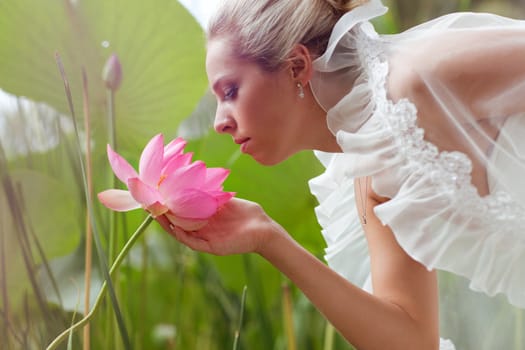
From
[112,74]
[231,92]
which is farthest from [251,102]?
[112,74]

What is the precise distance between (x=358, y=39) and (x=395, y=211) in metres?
0.17

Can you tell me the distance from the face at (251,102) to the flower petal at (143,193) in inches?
6.2

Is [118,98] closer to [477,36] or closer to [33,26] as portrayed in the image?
[33,26]

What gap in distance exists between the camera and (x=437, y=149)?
0.53 metres

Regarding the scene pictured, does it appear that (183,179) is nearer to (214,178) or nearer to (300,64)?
(214,178)

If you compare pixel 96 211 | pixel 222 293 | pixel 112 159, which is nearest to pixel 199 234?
pixel 112 159

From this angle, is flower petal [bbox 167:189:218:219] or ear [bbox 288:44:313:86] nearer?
flower petal [bbox 167:189:218:219]

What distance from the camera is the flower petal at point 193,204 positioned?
1.51ft

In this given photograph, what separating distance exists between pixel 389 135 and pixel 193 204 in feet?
0.56

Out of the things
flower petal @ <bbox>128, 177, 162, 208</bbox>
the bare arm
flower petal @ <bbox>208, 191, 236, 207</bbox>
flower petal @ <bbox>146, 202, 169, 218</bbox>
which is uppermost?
flower petal @ <bbox>128, 177, 162, 208</bbox>

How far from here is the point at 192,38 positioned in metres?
0.74

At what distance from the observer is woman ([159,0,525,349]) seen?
533 millimetres

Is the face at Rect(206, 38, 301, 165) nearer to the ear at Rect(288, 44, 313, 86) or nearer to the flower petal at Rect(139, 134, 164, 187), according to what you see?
the ear at Rect(288, 44, 313, 86)

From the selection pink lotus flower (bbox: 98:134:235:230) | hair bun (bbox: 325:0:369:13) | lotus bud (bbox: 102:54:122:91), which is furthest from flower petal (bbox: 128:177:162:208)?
hair bun (bbox: 325:0:369:13)
